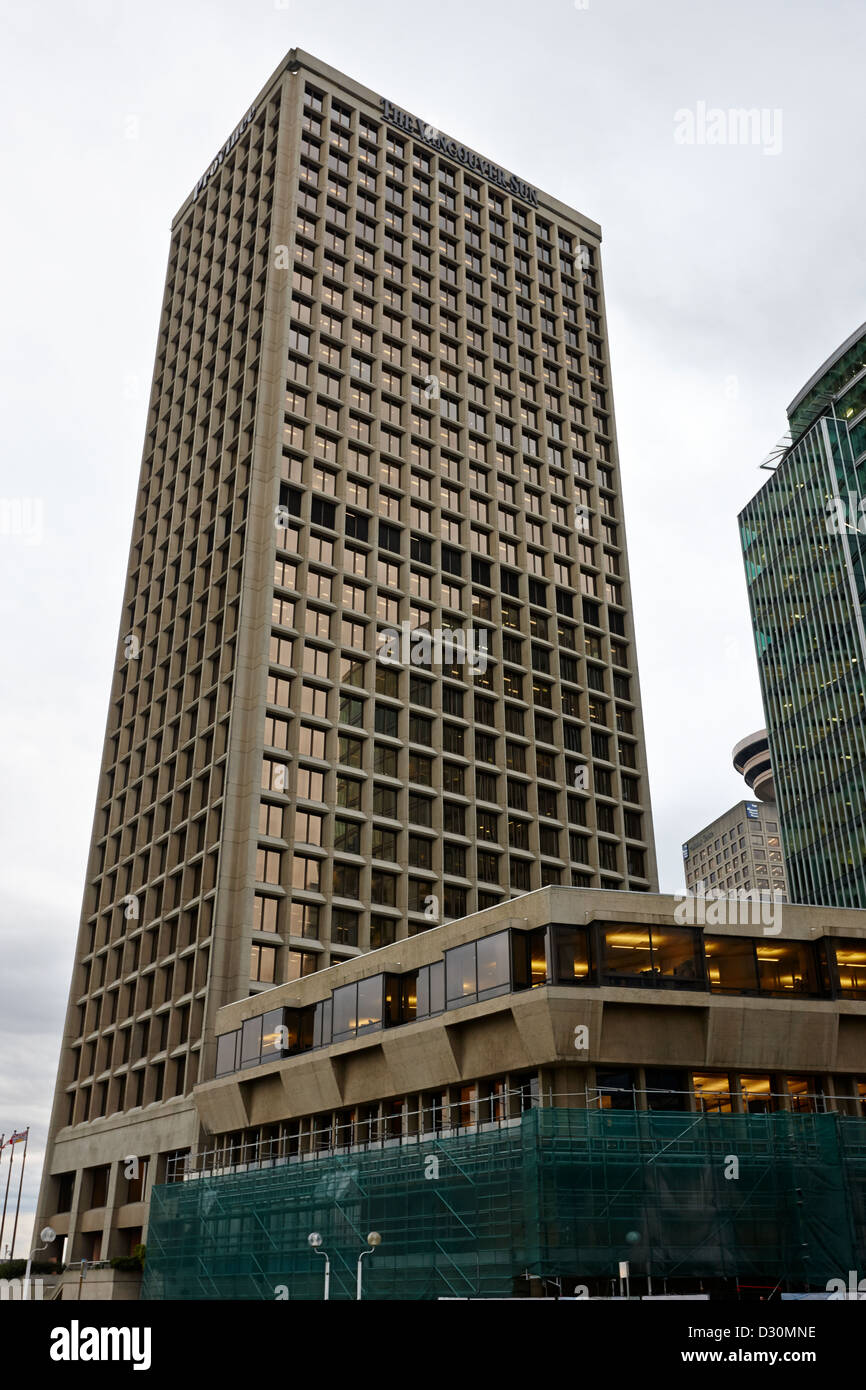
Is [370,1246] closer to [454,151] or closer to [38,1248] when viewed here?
[38,1248]

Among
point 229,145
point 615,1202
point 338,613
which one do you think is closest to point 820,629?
point 338,613

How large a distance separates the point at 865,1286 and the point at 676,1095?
8.86m

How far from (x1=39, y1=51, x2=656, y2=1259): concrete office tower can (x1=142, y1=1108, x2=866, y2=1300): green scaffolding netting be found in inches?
1076

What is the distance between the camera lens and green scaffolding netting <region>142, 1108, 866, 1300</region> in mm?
35688

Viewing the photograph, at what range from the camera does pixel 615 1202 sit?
36.1 metres

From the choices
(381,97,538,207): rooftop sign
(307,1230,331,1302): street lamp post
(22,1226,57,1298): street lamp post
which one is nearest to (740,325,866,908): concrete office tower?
(381,97,538,207): rooftop sign

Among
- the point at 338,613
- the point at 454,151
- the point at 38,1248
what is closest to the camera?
the point at 38,1248

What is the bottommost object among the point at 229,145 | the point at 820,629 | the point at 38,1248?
the point at 38,1248

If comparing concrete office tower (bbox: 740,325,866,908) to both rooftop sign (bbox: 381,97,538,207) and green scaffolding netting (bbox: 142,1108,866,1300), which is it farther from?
green scaffolding netting (bbox: 142,1108,866,1300)

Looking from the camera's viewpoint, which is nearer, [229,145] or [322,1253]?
[322,1253]

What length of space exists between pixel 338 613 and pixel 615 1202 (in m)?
51.4

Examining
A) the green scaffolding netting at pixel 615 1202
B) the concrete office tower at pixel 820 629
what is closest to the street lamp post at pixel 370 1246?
the green scaffolding netting at pixel 615 1202
